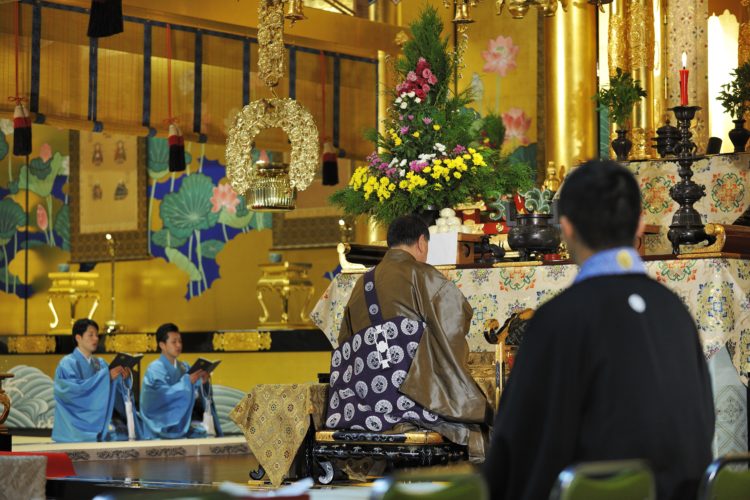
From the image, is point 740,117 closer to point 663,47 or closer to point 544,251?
point 544,251

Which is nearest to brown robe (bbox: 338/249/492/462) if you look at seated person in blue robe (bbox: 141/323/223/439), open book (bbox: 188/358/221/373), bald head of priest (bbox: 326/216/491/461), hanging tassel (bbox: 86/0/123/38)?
bald head of priest (bbox: 326/216/491/461)

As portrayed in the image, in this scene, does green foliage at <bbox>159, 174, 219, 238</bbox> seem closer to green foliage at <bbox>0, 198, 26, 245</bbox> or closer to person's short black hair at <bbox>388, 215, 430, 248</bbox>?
green foliage at <bbox>0, 198, 26, 245</bbox>

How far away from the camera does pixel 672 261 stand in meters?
5.16

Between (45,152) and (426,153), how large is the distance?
35.9 ft

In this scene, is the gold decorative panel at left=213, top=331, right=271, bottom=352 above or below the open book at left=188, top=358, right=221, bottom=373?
above

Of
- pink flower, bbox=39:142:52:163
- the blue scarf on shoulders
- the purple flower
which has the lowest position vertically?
the blue scarf on shoulders

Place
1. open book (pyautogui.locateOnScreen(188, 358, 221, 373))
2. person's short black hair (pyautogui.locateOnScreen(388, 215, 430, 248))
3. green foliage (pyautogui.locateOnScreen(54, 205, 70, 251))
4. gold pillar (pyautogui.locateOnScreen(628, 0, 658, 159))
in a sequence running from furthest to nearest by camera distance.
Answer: green foliage (pyautogui.locateOnScreen(54, 205, 70, 251)) → open book (pyautogui.locateOnScreen(188, 358, 221, 373)) → gold pillar (pyautogui.locateOnScreen(628, 0, 658, 159)) → person's short black hair (pyautogui.locateOnScreen(388, 215, 430, 248))

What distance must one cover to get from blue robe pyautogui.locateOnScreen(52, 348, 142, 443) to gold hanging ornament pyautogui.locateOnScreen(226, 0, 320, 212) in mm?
2138

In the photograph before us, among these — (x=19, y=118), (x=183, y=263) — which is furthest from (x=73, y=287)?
(x=19, y=118)

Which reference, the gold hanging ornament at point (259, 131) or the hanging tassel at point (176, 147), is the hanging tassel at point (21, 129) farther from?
the gold hanging ornament at point (259, 131)

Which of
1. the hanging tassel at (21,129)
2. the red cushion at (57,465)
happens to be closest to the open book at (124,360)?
the hanging tassel at (21,129)

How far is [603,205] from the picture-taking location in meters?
2.19

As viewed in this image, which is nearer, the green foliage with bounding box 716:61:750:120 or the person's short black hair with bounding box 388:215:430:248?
the person's short black hair with bounding box 388:215:430:248

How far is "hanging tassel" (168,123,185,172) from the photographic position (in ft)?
33.7
